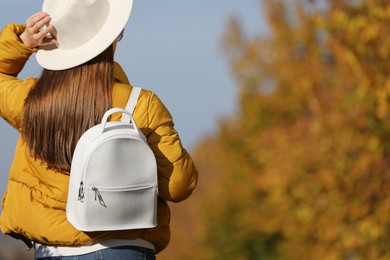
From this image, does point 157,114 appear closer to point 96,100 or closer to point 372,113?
point 96,100

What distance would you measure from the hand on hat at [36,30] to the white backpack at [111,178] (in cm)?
57

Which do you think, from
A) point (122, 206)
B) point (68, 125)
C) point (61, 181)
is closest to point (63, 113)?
point (68, 125)

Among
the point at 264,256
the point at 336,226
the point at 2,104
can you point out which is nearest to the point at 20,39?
the point at 2,104

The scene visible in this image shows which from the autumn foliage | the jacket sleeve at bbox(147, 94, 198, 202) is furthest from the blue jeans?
the autumn foliage

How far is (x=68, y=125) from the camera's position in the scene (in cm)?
505

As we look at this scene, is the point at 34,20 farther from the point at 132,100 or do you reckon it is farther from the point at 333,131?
the point at 333,131

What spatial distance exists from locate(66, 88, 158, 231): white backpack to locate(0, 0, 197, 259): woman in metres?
0.10

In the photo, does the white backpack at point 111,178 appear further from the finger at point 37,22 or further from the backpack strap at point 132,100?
the finger at point 37,22

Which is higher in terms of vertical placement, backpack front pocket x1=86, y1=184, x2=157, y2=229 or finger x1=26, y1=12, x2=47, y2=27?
finger x1=26, y1=12, x2=47, y2=27

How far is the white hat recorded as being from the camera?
5215 mm

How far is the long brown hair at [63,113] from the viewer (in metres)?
5.05

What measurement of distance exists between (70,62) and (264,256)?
41.1 meters

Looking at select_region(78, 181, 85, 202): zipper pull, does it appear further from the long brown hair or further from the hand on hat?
the hand on hat

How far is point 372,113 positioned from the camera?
14.8 m
